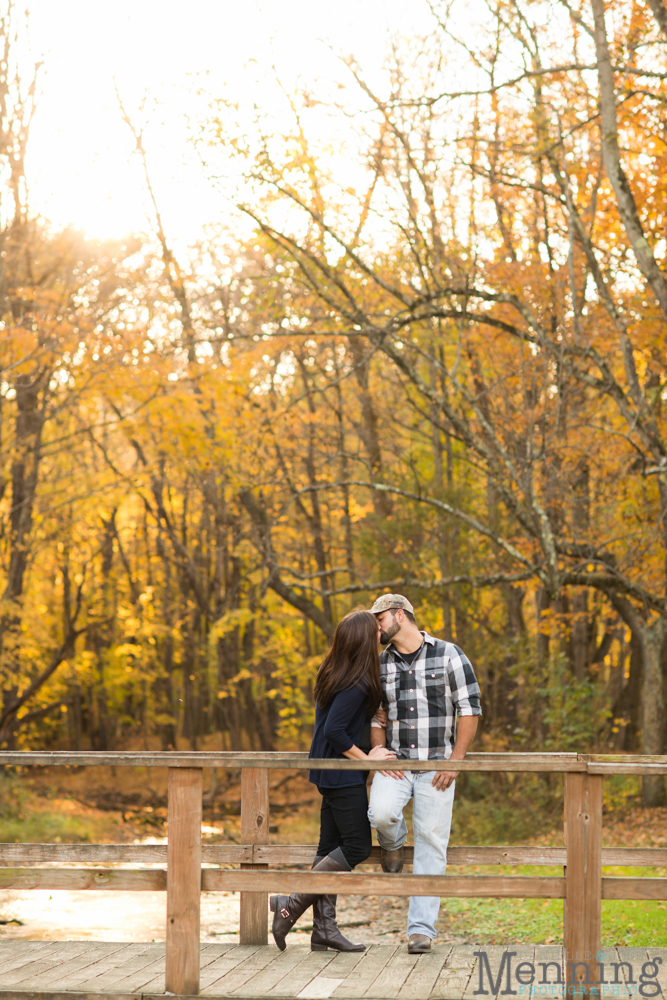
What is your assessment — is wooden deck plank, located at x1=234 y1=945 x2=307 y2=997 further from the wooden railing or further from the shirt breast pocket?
the shirt breast pocket

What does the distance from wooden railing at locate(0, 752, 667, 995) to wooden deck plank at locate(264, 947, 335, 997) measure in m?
0.38

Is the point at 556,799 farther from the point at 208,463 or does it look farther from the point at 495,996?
the point at 495,996

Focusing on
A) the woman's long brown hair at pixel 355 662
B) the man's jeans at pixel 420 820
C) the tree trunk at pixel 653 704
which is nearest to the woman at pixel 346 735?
the woman's long brown hair at pixel 355 662

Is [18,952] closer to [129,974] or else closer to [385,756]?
[129,974]

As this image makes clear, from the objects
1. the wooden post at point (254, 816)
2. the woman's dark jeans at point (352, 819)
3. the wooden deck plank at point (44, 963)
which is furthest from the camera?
the wooden post at point (254, 816)

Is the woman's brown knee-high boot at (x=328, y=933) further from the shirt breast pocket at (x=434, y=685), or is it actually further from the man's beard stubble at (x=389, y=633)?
the man's beard stubble at (x=389, y=633)

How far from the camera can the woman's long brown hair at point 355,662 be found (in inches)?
186

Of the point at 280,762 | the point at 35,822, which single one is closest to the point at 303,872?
the point at 280,762

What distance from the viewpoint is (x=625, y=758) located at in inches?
214

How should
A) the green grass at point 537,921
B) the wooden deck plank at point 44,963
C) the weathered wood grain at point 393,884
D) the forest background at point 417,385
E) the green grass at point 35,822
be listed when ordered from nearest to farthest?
the weathered wood grain at point 393,884 < the wooden deck plank at point 44,963 < the green grass at point 537,921 < the forest background at point 417,385 < the green grass at point 35,822

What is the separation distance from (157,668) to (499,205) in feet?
62.5

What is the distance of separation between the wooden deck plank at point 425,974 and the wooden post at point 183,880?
3.11 feet

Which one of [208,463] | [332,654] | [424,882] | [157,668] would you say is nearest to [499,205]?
[208,463]

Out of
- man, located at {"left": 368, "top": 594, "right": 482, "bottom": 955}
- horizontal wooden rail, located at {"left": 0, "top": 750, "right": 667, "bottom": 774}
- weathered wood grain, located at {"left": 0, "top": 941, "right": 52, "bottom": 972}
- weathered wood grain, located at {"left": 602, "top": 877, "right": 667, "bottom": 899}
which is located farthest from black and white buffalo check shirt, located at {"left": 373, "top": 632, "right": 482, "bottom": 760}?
weathered wood grain, located at {"left": 0, "top": 941, "right": 52, "bottom": 972}
